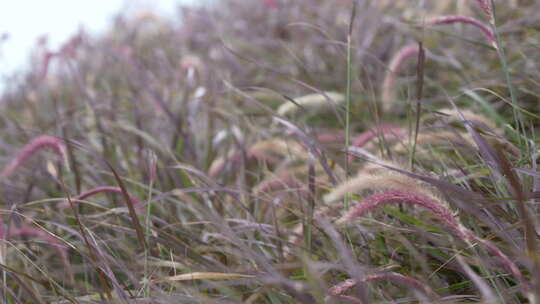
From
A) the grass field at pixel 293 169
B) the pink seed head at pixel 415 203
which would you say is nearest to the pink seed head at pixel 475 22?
the grass field at pixel 293 169

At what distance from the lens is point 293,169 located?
80.0 inches

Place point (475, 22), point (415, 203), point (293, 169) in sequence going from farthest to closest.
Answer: point (293, 169)
point (475, 22)
point (415, 203)

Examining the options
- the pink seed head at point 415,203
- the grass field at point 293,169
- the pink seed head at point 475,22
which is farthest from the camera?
the pink seed head at point 475,22

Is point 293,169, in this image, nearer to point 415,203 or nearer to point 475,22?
point 475,22

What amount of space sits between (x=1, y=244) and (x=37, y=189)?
1130 millimetres

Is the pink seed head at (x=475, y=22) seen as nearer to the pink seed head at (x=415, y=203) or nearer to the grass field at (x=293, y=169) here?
the grass field at (x=293, y=169)

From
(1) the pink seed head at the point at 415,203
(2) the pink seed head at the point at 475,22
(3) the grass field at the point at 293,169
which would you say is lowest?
(3) the grass field at the point at 293,169

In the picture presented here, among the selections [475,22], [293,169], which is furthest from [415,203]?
[293,169]

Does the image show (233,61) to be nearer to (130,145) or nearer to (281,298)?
(130,145)

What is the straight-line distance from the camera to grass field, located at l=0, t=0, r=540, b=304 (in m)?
1.16

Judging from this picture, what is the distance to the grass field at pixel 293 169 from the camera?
1.16 meters

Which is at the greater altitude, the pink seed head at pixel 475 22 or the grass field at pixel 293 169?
the pink seed head at pixel 475 22

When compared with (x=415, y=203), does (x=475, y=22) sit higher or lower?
higher

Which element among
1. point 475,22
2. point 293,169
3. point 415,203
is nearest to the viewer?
point 415,203
